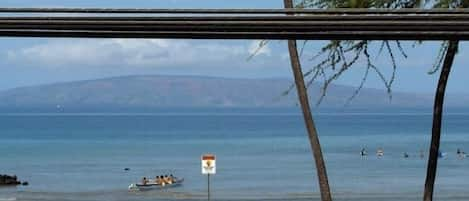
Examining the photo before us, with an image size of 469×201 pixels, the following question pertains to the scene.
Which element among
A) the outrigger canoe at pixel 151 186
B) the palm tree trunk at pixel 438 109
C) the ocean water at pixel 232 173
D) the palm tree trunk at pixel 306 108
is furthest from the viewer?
the outrigger canoe at pixel 151 186

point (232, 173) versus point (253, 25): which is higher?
point (232, 173)

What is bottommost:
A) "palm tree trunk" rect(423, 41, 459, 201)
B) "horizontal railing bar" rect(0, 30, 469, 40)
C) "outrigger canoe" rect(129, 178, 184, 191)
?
"horizontal railing bar" rect(0, 30, 469, 40)

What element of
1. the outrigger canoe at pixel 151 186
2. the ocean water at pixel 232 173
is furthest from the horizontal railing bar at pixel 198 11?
the outrigger canoe at pixel 151 186

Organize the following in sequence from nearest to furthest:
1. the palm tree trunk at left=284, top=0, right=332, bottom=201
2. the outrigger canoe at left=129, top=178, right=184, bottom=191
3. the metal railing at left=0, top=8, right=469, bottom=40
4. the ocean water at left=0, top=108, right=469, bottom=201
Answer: the metal railing at left=0, top=8, right=469, bottom=40, the palm tree trunk at left=284, top=0, right=332, bottom=201, the ocean water at left=0, top=108, right=469, bottom=201, the outrigger canoe at left=129, top=178, right=184, bottom=191

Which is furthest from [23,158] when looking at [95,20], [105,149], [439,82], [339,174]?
[95,20]

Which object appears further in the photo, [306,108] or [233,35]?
[306,108]

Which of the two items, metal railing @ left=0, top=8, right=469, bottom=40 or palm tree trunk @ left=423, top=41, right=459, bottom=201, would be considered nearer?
metal railing @ left=0, top=8, right=469, bottom=40

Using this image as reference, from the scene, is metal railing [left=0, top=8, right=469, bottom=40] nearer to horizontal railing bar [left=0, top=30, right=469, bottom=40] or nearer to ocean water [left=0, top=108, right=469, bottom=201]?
horizontal railing bar [left=0, top=30, right=469, bottom=40]

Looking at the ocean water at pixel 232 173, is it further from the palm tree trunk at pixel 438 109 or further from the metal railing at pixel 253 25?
the metal railing at pixel 253 25

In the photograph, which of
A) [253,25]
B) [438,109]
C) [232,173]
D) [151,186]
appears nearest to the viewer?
[253,25]

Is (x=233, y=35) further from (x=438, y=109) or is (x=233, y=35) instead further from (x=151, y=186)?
(x=151, y=186)

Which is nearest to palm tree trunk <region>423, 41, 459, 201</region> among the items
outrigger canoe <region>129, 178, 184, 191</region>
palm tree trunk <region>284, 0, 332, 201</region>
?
palm tree trunk <region>284, 0, 332, 201</region>

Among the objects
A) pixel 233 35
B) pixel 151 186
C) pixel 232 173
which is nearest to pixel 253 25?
pixel 233 35

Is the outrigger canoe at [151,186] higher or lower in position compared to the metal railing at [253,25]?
higher
